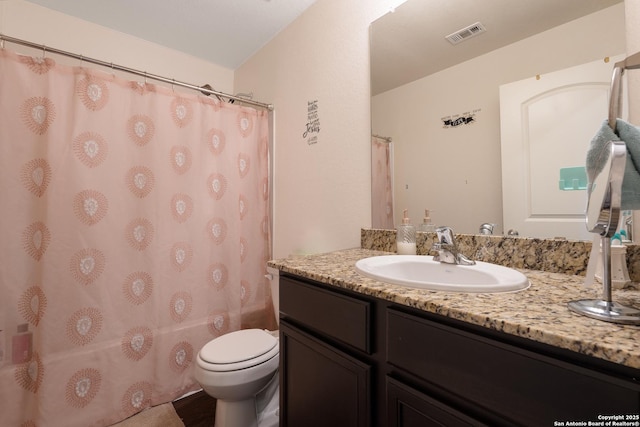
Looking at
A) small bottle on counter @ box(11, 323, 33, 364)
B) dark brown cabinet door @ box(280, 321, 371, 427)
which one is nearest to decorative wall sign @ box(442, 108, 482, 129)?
dark brown cabinet door @ box(280, 321, 371, 427)

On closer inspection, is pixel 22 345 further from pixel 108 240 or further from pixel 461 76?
pixel 461 76

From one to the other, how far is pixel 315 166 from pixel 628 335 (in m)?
1.40

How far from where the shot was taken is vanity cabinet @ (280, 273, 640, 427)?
1.35ft

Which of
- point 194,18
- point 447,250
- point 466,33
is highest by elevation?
point 194,18

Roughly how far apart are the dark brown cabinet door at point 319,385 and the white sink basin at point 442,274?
0.26 meters

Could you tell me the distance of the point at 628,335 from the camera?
0.42 meters

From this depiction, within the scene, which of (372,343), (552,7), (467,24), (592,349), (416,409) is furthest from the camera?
(467,24)

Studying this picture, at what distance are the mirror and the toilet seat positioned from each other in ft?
3.04

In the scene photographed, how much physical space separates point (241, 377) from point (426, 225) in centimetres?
103

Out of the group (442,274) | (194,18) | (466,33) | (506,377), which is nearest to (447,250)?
(442,274)

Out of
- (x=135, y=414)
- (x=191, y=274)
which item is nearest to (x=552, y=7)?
(x=191, y=274)

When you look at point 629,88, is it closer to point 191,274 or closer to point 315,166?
point 315,166

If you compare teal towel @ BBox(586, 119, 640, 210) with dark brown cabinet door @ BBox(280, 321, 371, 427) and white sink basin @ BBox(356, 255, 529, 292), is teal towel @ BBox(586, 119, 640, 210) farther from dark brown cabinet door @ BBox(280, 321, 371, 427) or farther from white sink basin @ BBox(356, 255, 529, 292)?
dark brown cabinet door @ BBox(280, 321, 371, 427)

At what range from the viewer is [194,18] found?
174 cm
